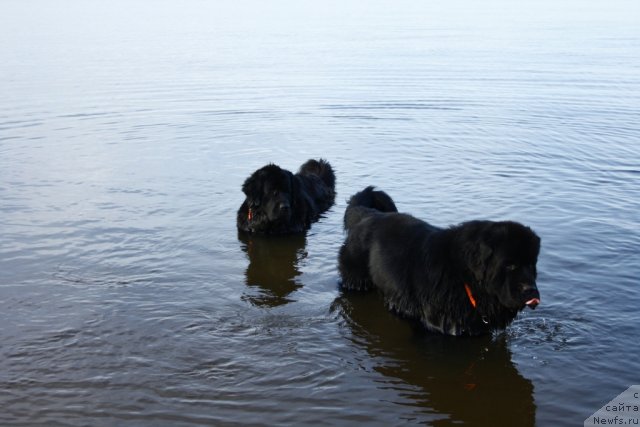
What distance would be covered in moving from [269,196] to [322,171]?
2.39m

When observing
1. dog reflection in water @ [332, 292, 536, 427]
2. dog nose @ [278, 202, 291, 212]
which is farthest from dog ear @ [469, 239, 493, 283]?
dog nose @ [278, 202, 291, 212]

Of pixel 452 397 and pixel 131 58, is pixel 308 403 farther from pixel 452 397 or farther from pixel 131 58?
pixel 131 58

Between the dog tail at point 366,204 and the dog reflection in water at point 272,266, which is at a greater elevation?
the dog tail at point 366,204

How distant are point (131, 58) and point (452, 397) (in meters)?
27.8

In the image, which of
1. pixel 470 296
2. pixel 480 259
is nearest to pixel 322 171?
pixel 470 296

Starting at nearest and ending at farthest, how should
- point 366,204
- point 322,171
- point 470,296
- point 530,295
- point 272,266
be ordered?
point 530,295, point 470,296, point 366,204, point 272,266, point 322,171

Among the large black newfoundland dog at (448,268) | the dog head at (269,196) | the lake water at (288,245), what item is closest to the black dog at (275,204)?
the dog head at (269,196)

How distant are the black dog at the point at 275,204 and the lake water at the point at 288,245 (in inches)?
11.0

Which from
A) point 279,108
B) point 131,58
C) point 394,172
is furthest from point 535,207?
point 131,58

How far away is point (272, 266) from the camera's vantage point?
945cm

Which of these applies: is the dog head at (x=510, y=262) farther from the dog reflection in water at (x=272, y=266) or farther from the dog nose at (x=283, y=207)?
the dog nose at (x=283, y=207)

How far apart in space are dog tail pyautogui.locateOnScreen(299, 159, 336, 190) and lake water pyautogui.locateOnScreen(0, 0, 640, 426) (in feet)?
1.21

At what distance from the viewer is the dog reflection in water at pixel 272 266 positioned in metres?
8.33

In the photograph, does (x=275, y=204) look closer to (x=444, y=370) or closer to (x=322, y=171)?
(x=322, y=171)
